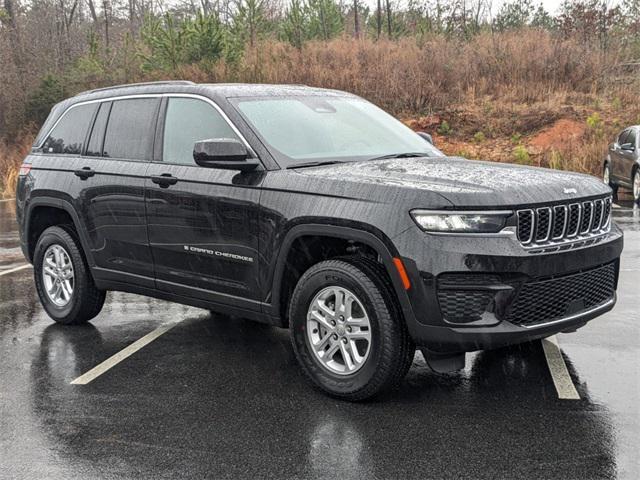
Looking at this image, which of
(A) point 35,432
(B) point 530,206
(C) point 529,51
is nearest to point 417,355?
(B) point 530,206

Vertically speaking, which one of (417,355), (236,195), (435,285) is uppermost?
(236,195)

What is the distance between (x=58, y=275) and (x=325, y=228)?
10.3ft

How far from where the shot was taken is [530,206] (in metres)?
4.12

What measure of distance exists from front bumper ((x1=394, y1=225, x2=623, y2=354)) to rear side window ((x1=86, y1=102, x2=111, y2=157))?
3103mm

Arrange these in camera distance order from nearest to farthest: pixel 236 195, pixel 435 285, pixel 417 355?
pixel 435 285 → pixel 236 195 → pixel 417 355

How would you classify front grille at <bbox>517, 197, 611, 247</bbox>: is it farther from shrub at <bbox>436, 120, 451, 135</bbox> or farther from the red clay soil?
shrub at <bbox>436, 120, 451, 135</bbox>

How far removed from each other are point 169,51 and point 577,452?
24464 millimetres

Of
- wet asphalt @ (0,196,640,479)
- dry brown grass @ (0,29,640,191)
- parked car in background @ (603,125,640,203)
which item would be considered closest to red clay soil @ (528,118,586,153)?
dry brown grass @ (0,29,640,191)

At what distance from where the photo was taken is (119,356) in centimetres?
559

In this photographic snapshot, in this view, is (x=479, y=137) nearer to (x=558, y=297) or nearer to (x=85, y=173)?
(x=85, y=173)

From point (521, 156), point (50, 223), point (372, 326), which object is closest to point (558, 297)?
point (372, 326)

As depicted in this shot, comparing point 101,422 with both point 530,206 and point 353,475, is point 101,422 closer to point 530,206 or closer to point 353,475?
point 353,475

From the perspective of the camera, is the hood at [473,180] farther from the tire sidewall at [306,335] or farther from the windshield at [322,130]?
the tire sidewall at [306,335]

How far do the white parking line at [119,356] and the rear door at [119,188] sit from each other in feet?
1.63
